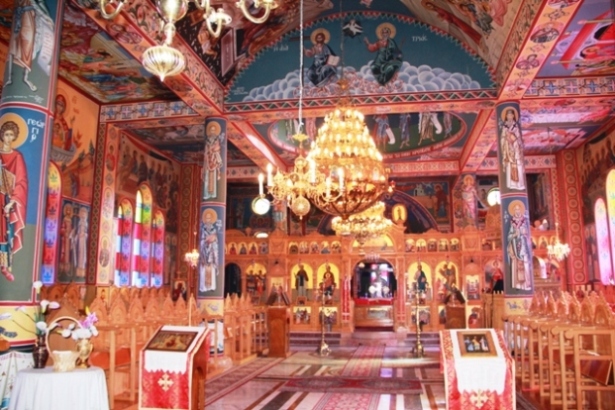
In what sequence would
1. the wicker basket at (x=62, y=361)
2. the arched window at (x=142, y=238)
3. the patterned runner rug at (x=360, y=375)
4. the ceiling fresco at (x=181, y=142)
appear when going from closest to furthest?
the wicker basket at (x=62, y=361)
the patterned runner rug at (x=360, y=375)
the ceiling fresco at (x=181, y=142)
the arched window at (x=142, y=238)

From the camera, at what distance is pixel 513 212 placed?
10523 mm

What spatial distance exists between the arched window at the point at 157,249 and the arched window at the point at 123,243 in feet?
4.46

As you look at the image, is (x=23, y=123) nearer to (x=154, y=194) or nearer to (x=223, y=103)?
(x=223, y=103)

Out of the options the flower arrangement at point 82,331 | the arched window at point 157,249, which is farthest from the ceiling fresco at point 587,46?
the arched window at point 157,249

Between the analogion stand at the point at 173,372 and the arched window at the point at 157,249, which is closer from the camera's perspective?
the analogion stand at the point at 173,372

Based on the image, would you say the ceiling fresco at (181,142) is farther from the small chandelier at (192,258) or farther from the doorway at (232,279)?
the doorway at (232,279)

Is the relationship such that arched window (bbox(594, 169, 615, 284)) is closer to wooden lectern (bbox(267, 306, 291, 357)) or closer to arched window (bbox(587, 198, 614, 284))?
arched window (bbox(587, 198, 614, 284))

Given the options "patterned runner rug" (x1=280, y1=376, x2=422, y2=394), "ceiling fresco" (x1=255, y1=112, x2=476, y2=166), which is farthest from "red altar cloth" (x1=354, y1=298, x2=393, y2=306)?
"patterned runner rug" (x1=280, y1=376, x2=422, y2=394)

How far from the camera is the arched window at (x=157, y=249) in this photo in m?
17.0

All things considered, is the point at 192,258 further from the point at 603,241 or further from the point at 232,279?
the point at 603,241

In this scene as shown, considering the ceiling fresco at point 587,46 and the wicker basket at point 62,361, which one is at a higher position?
the ceiling fresco at point 587,46

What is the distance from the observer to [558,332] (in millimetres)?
6582

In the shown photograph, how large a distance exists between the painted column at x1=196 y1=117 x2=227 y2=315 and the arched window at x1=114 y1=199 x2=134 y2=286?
179 inches

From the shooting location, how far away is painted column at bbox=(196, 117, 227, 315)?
11062 millimetres
